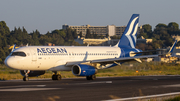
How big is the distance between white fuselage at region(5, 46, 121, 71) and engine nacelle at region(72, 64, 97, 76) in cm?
192

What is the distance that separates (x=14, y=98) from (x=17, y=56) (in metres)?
16.4

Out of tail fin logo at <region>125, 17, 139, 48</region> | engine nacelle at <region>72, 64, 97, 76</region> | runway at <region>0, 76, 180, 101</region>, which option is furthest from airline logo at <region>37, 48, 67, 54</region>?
tail fin logo at <region>125, 17, 139, 48</region>

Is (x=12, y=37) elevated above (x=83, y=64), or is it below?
above

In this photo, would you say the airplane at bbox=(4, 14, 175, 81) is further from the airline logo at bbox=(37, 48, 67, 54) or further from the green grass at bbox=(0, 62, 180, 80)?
the green grass at bbox=(0, 62, 180, 80)

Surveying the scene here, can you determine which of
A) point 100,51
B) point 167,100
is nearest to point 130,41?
point 100,51

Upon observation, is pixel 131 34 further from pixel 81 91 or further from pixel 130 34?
pixel 81 91

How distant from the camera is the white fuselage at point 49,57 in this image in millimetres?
34500

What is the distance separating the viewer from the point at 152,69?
6200cm

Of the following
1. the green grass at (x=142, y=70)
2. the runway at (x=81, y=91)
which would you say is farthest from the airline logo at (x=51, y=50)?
the green grass at (x=142, y=70)

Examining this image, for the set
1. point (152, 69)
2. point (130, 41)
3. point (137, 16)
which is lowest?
point (152, 69)

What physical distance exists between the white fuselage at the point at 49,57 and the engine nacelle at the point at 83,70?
1.92 metres

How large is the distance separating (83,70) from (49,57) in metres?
4.02

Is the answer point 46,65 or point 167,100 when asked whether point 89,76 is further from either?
point 167,100

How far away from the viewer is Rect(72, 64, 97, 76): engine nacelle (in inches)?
1388
